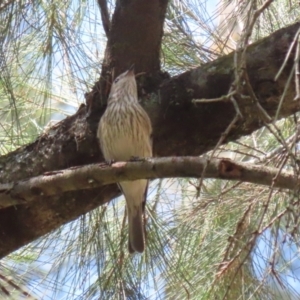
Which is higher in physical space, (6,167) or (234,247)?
(6,167)

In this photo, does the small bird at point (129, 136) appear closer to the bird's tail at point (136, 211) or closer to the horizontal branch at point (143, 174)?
the bird's tail at point (136, 211)

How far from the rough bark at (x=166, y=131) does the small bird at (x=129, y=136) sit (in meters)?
0.07

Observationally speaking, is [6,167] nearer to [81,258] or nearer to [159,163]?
[81,258]

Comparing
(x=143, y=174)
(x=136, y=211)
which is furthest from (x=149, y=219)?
(x=143, y=174)

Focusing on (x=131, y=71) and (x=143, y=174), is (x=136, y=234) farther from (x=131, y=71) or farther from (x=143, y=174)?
(x=143, y=174)

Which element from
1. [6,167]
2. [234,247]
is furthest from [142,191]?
[6,167]

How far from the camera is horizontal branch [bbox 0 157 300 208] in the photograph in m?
Result: 1.29

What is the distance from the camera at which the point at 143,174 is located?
1.45 m

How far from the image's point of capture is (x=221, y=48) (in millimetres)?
2389

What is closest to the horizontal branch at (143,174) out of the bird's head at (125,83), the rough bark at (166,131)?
the rough bark at (166,131)

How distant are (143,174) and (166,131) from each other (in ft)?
1.51

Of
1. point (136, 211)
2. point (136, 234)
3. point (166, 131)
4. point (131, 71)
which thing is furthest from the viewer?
point (136, 211)

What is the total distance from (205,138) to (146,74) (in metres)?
0.30

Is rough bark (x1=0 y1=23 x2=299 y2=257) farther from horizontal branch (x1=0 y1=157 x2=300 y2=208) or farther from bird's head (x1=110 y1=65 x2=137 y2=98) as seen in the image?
horizontal branch (x1=0 y1=157 x2=300 y2=208)
